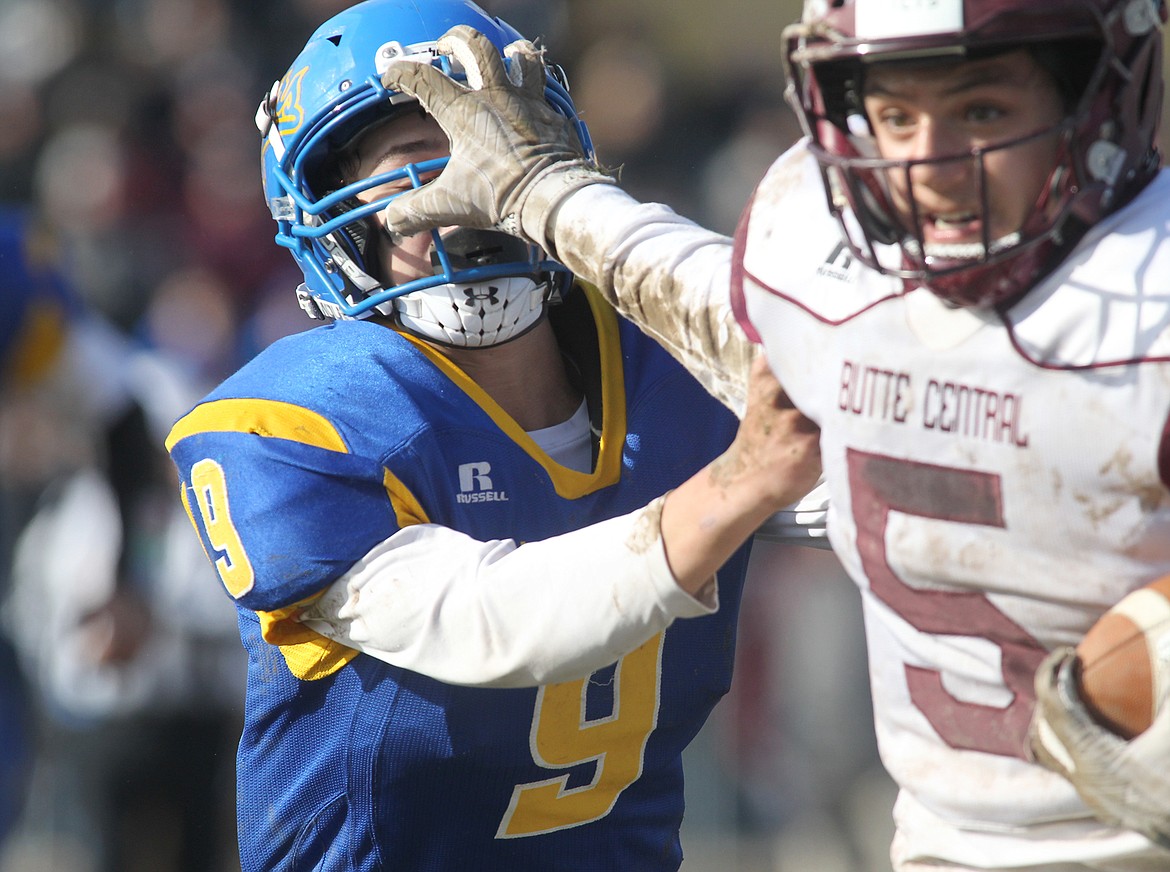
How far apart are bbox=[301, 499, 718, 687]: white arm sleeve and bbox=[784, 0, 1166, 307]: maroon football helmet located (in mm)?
501

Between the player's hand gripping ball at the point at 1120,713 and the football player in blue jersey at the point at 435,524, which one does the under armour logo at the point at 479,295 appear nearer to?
the football player in blue jersey at the point at 435,524

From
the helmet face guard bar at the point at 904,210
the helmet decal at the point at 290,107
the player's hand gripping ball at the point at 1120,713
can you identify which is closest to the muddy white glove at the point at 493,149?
the helmet decal at the point at 290,107

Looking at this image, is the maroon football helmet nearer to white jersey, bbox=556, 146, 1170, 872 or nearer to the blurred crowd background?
white jersey, bbox=556, 146, 1170, 872

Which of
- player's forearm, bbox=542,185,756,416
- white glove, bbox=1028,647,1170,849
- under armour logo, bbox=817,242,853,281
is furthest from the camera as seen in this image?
player's forearm, bbox=542,185,756,416

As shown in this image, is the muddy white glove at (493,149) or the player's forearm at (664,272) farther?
the muddy white glove at (493,149)

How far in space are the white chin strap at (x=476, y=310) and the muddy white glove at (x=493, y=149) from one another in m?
0.13

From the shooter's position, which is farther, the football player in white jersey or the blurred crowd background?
the blurred crowd background

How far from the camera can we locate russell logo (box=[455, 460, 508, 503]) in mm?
2172

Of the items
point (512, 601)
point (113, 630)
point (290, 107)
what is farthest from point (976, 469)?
point (113, 630)

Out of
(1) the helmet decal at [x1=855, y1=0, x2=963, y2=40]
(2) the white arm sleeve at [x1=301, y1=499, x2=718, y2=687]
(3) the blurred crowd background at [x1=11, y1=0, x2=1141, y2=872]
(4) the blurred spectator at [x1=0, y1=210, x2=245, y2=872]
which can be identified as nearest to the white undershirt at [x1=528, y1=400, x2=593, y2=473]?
(2) the white arm sleeve at [x1=301, y1=499, x2=718, y2=687]

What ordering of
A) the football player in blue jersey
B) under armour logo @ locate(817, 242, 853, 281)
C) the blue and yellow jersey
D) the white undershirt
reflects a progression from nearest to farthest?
under armour logo @ locate(817, 242, 853, 281) → the football player in blue jersey → the blue and yellow jersey → the white undershirt

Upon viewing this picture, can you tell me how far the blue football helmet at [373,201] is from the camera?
88.0 inches

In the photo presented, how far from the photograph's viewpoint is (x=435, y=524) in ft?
6.94

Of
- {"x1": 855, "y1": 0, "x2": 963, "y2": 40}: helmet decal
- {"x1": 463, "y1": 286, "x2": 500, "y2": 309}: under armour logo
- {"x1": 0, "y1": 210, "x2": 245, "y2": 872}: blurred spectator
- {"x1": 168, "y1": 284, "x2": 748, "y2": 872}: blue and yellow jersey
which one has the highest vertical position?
{"x1": 855, "y1": 0, "x2": 963, "y2": 40}: helmet decal
